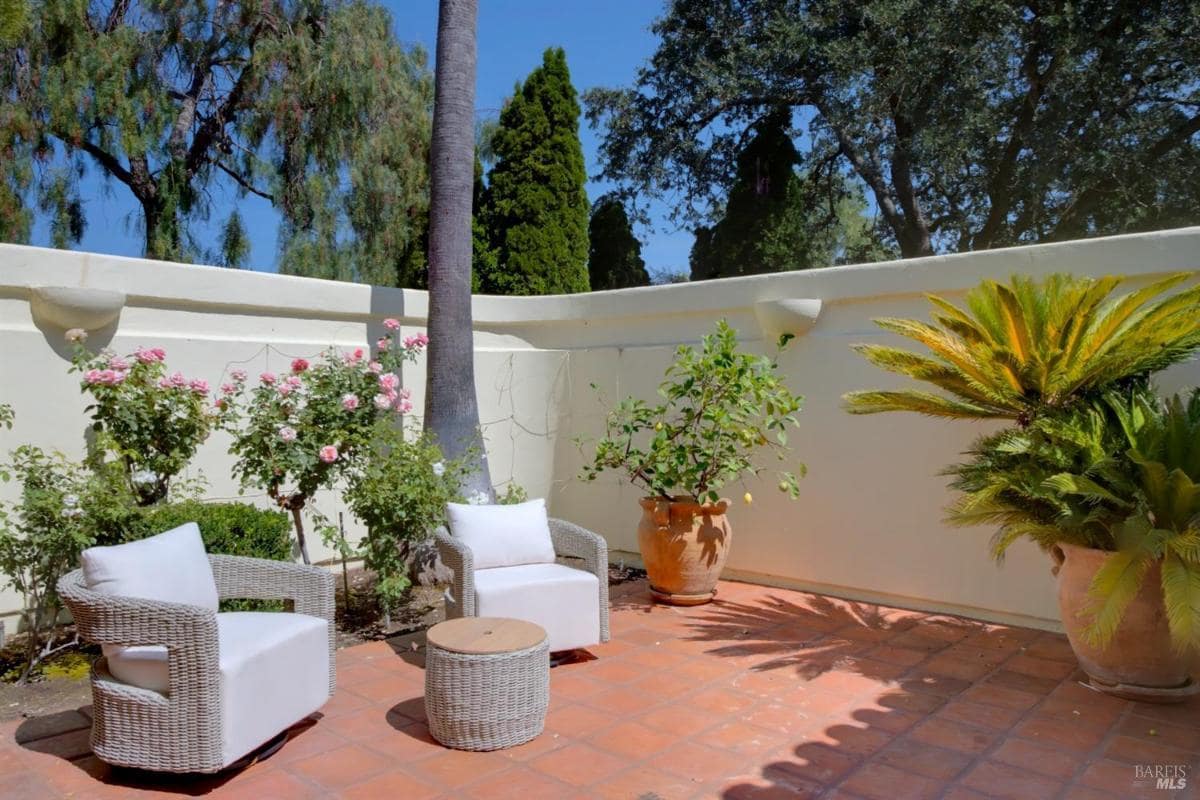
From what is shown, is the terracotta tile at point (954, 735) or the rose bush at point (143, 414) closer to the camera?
the terracotta tile at point (954, 735)

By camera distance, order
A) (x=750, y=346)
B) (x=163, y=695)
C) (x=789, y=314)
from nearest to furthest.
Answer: (x=163, y=695) < (x=789, y=314) < (x=750, y=346)

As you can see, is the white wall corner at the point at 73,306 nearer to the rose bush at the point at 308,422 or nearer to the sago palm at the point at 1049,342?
the rose bush at the point at 308,422

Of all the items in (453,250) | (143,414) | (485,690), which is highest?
(453,250)

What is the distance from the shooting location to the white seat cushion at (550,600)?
4.30 meters

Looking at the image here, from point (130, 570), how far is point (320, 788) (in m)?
1.13

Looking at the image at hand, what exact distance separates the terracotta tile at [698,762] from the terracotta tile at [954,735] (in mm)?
873

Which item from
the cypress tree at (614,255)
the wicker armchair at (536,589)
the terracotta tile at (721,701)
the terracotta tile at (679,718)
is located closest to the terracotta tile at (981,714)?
the terracotta tile at (721,701)

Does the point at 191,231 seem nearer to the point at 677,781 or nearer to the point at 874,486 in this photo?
the point at 874,486

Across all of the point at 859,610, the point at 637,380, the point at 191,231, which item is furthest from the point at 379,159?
the point at 859,610

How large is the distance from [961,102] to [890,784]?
11.1 metres

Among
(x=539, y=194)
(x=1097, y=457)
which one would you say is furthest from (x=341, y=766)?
(x=539, y=194)

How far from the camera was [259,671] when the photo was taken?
320 cm

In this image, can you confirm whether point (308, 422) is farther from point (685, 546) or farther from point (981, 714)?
point (981, 714)

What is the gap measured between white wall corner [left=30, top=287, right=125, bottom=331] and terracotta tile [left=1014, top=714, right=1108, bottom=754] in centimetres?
536
